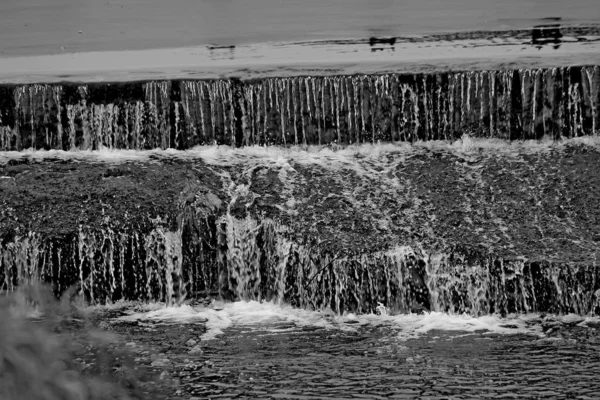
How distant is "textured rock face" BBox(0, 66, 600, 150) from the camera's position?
1017 cm

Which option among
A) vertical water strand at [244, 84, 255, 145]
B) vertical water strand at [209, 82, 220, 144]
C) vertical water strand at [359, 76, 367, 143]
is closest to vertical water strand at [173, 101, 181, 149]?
vertical water strand at [209, 82, 220, 144]

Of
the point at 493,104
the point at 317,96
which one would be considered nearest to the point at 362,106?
the point at 317,96

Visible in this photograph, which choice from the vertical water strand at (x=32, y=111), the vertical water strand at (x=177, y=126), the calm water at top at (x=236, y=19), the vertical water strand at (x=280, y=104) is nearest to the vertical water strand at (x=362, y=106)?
the vertical water strand at (x=280, y=104)

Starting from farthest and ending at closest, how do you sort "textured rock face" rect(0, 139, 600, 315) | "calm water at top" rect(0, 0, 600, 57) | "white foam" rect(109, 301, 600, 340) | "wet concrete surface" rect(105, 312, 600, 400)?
"calm water at top" rect(0, 0, 600, 57) → "textured rock face" rect(0, 139, 600, 315) → "white foam" rect(109, 301, 600, 340) → "wet concrete surface" rect(105, 312, 600, 400)

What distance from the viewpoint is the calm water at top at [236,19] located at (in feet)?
40.7

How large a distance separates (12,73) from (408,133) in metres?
4.60

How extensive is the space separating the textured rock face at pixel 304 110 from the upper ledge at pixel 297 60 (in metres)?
0.41

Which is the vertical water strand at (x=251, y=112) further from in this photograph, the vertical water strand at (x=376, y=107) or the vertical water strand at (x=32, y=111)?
the vertical water strand at (x=32, y=111)

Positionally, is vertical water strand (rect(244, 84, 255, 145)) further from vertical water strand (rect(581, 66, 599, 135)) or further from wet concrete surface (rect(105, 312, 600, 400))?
vertical water strand (rect(581, 66, 599, 135))

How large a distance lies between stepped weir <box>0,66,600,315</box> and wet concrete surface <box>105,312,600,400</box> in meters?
0.62

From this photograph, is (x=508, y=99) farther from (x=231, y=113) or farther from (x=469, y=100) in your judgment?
(x=231, y=113)

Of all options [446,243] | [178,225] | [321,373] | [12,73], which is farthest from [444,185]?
[12,73]

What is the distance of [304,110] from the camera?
10.4 meters

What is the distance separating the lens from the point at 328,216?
8633mm
